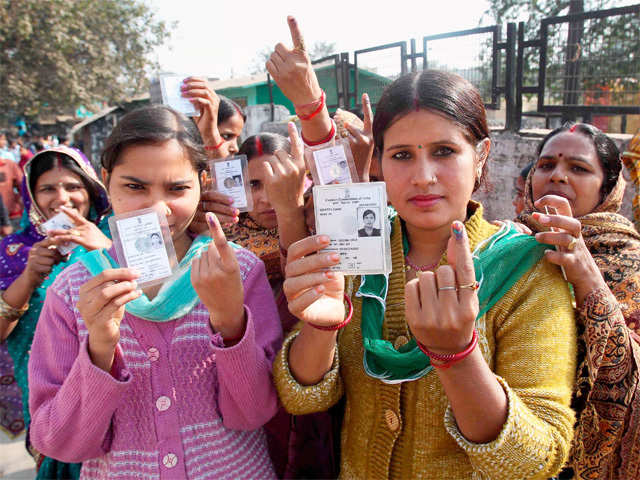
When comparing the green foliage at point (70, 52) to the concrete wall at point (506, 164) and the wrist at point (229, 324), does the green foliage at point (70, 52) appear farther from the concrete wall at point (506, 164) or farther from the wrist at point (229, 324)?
the wrist at point (229, 324)

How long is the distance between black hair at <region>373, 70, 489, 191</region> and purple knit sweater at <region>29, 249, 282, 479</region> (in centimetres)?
90

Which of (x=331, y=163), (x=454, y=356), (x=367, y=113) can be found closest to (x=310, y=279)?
(x=454, y=356)

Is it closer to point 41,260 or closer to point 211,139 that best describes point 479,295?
point 211,139

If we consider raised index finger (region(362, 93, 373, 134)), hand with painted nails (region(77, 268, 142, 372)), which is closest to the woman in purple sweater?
hand with painted nails (region(77, 268, 142, 372))

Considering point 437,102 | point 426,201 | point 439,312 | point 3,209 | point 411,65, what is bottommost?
point 3,209

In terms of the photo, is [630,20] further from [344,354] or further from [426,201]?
[344,354]

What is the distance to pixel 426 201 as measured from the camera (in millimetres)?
1585

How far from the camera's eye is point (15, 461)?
4020 millimetres

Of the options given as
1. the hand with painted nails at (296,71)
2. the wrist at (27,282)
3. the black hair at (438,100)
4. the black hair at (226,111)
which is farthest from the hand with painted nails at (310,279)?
the black hair at (226,111)

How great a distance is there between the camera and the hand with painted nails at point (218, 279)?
4.99 ft

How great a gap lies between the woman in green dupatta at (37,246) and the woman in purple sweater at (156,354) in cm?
99

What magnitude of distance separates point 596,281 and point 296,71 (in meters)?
1.41

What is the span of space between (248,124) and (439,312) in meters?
15.0

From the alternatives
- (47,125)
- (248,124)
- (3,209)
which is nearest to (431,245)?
(3,209)
